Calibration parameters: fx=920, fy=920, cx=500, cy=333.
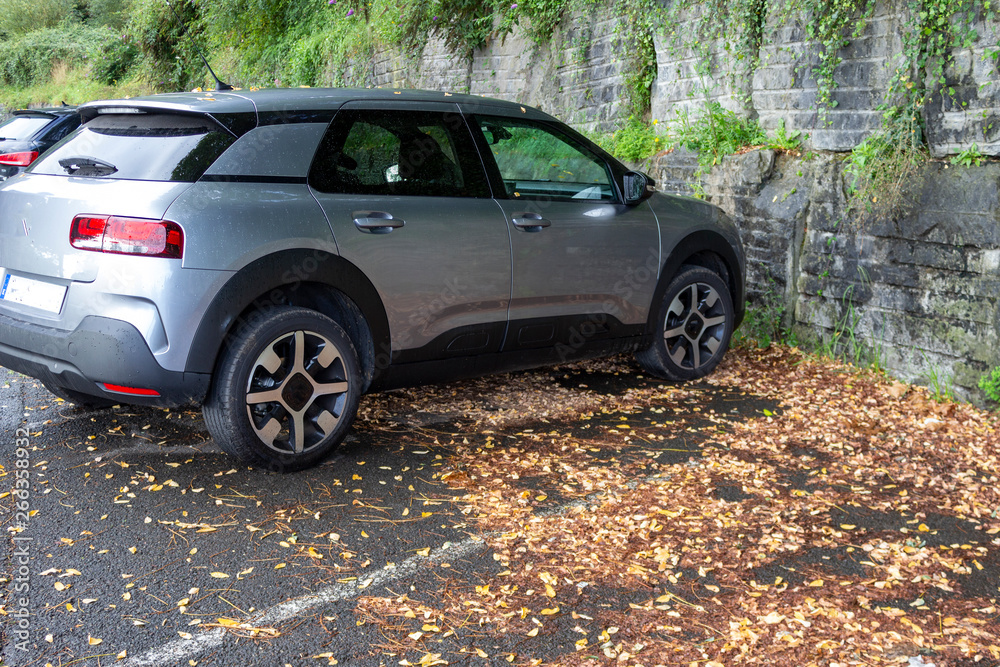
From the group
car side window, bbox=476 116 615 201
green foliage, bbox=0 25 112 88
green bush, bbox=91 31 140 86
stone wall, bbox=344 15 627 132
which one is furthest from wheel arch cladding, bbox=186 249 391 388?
green foliage, bbox=0 25 112 88

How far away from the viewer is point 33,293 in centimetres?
423

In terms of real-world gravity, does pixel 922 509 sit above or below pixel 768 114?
below

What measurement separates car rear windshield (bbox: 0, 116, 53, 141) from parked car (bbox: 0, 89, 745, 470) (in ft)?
24.9

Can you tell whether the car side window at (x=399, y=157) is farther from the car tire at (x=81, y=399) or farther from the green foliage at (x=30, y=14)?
the green foliage at (x=30, y=14)

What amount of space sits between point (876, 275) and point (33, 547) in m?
5.29

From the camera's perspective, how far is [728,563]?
3607 mm

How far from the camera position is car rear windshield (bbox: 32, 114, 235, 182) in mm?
4133

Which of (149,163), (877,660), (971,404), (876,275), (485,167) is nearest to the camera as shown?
(877,660)

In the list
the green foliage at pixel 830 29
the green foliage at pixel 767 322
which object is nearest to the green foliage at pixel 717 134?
the green foliage at pixel 830 29

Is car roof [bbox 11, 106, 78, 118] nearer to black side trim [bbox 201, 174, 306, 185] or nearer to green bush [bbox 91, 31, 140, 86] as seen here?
black side trim [bbox 201, 174, 306, 185]

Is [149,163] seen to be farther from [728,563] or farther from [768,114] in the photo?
[768,114]

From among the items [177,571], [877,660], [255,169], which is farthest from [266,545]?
[877,660]

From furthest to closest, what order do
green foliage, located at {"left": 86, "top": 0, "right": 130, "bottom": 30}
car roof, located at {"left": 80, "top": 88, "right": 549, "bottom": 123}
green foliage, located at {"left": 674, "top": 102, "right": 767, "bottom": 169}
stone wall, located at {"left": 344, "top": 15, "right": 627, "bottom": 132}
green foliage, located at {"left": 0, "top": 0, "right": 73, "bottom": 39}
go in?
green foliage, located at {"left": 0, "top": 0, "right": 73, "bottom": 39} → green foliage, located at {"left": 86, "top": 0, "right": 130, "bottom": 30} → stone wall, located at {"left": 344, "top": 15, "right": 627, "bottom": 132} → green foliage, located at {"left": 674, "top": 102, "right": 767, "bottom": 169} → car roof, located at {"left": 80, "top": 88, "right": 549, "bottom": 123}

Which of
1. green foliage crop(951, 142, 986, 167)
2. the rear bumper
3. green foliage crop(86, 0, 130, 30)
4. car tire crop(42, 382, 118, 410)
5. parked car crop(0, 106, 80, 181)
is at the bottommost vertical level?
car tire crop(42, 382, 118, 410)
